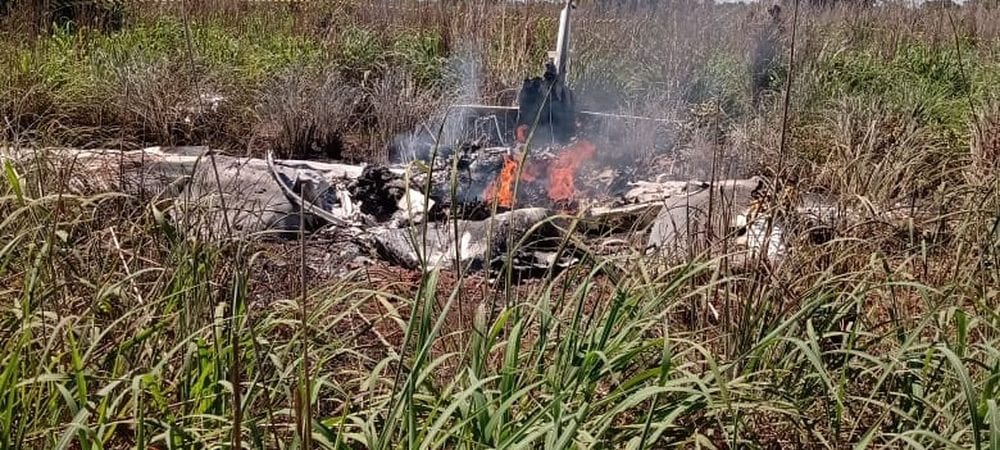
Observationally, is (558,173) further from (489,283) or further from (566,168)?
(489,283)

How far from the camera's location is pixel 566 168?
650cm

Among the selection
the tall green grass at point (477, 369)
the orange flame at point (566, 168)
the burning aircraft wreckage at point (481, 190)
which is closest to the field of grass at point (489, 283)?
the tall green grass at point (477, 369)

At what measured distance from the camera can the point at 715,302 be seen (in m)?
2.83

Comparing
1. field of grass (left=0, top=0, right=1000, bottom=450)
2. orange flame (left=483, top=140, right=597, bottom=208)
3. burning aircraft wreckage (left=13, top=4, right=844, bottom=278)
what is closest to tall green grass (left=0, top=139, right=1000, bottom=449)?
field of grass (left=0, top=0, right=1000, bottom=450)

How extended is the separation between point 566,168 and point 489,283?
3028 millimetres

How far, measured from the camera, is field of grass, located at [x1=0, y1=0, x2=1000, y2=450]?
1.90 metres

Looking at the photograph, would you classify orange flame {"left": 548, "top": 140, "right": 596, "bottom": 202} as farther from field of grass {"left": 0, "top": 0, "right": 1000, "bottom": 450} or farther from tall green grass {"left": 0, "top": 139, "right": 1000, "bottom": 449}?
tall green grass {"left": 0, "top": 139, "right": 1000, "bottom": 449}

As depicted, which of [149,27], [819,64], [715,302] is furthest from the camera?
[149,27]

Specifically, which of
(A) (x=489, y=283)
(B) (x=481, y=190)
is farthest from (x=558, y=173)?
(A) (x=489, y=283)

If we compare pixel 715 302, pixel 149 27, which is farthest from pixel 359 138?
pixel 715 302

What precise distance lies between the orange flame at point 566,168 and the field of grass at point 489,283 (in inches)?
21.5

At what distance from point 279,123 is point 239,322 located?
17.5 ft

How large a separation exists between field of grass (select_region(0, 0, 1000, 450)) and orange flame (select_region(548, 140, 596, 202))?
55cm

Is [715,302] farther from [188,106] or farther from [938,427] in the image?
[188,106]
